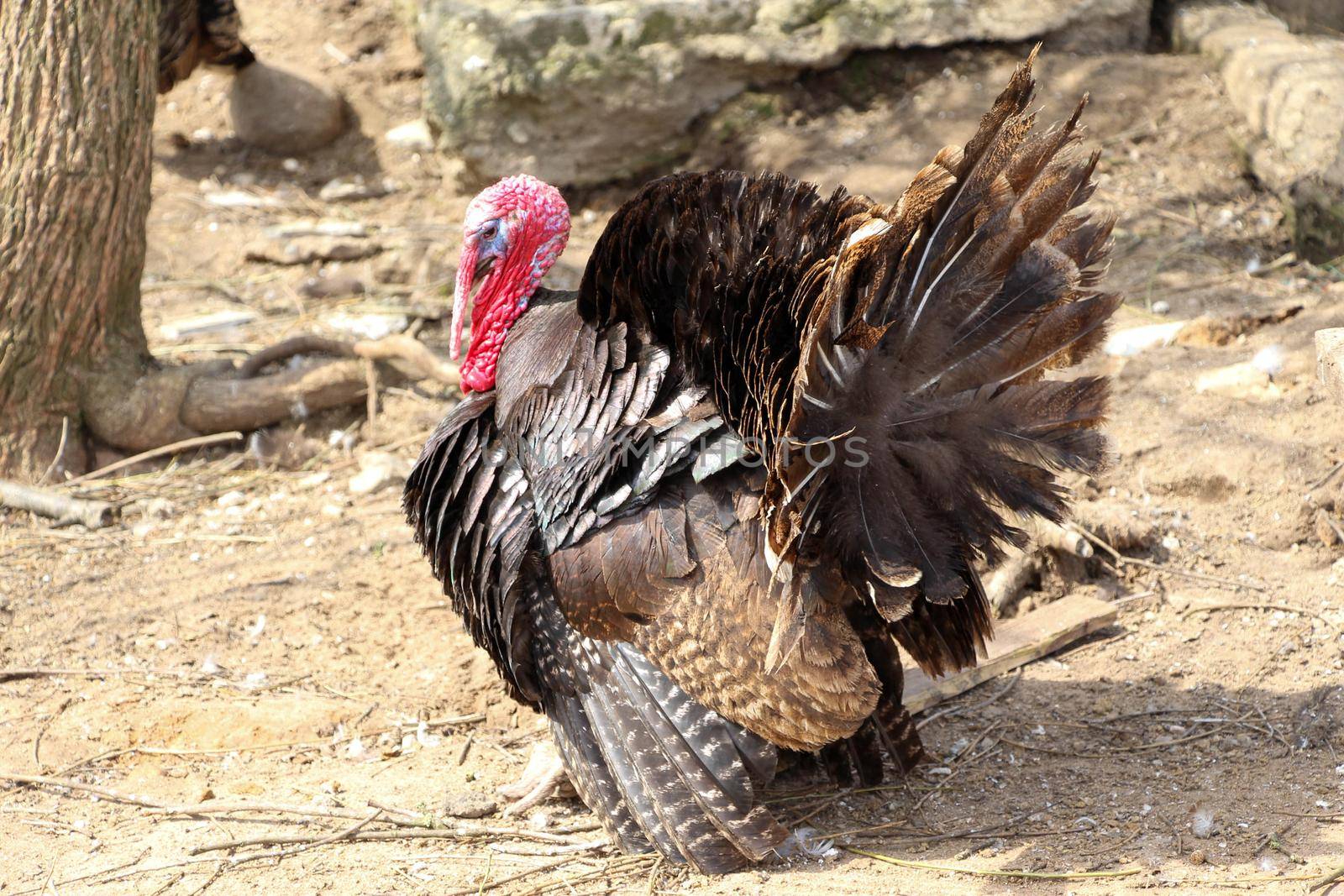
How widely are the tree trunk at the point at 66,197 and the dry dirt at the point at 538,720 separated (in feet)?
1.77

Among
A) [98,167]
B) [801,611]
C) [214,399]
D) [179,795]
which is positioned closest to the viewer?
[801,611]

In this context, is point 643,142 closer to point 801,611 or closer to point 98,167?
point 98,167

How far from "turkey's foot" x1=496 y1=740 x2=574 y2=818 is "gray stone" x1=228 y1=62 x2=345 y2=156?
6.53 metres

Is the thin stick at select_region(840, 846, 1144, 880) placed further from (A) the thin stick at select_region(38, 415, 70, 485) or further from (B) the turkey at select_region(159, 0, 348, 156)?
(B) the turkey at select_region(159, 0, 348, 156)

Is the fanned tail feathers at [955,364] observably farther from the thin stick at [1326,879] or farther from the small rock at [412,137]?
the small rock at [412,137]

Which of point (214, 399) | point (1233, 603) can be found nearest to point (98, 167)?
point (214, 399)

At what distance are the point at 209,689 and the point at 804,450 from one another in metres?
2.52

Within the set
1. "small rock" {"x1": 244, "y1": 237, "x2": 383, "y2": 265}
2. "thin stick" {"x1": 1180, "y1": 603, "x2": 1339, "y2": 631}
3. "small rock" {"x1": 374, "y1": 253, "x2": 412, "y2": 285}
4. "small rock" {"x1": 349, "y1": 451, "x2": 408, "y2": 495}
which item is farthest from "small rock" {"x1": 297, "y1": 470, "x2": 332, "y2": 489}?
"thin stick" {"x1": 1180, "y1": 603, "x2": 1339, "y2": 631}

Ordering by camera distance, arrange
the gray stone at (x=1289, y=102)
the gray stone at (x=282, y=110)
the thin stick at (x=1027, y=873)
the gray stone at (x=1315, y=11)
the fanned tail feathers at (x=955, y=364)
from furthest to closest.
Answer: the gray stone at (x=282, y=110) → the gray stone at (x=1315, y=11) → the gray stone at (x=1289, y=102) → the thin stick at (x=1027, y=873) → the fanned tail feathers at (x=955, y=364)

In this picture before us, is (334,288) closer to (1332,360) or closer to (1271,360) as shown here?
(1271,360)

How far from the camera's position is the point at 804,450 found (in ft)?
9.12

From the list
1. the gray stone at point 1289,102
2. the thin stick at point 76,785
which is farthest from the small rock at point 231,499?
the gray stone at point 1289,102

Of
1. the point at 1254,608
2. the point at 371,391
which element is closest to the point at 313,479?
the point at 371,391

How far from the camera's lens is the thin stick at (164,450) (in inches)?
218
